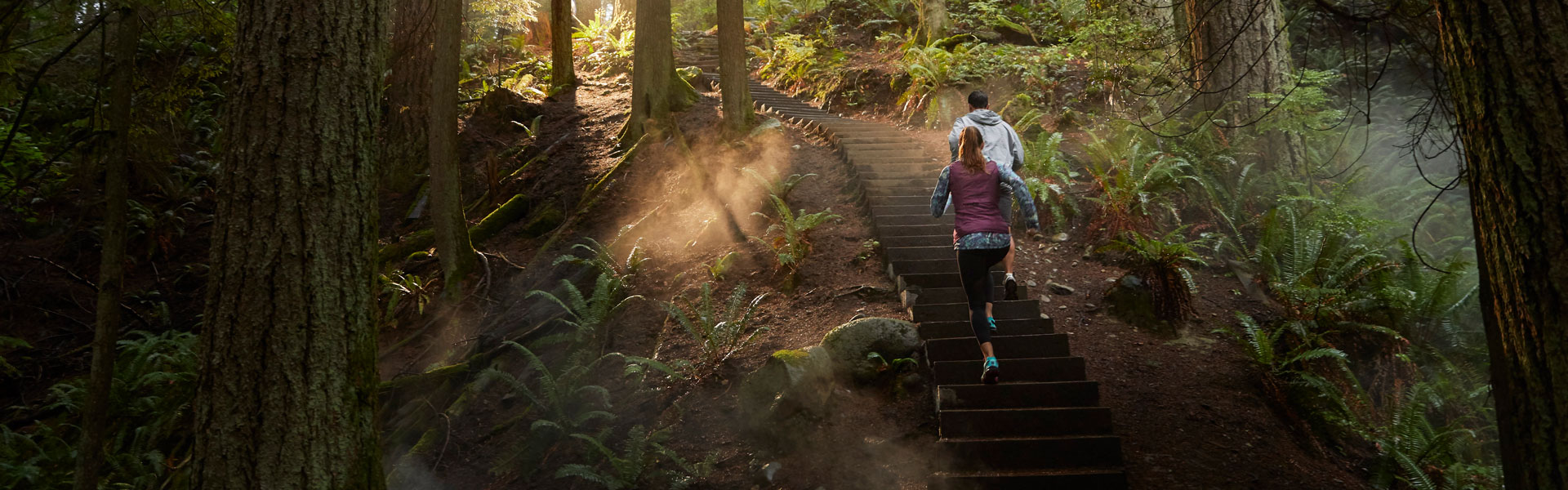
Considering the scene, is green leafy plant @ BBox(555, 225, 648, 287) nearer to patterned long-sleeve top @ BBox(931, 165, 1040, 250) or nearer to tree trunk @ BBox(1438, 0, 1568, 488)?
patterned long-sleeve top @ BBox(931, 165, 1040, 250)

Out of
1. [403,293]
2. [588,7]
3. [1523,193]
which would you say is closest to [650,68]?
[403,293]

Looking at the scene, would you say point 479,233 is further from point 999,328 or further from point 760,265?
point 999,328

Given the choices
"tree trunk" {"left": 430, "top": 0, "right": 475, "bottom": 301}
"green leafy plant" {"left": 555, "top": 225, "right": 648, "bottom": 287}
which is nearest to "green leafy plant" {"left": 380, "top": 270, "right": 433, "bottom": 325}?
"tree trunk" {"left": 430, "top": 0, "right": 475, "bottom": 301}

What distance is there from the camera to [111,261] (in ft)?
17.5

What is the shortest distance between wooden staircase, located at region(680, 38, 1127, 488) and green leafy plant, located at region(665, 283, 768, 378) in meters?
1.60

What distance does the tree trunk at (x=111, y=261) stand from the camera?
5282 millimetres

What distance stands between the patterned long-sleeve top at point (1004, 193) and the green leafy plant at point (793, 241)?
252 centimetres

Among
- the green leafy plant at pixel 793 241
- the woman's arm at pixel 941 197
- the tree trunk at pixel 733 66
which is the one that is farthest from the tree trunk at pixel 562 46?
the woman's arm at pixel 941 197

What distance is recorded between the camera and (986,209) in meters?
5.93

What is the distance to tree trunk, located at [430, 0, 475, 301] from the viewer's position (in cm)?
1031

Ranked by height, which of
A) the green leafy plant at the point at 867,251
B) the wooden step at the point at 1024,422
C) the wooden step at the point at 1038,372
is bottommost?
the wooden step at the point at 1024,422

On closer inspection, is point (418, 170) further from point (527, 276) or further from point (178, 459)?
point (178, 459)

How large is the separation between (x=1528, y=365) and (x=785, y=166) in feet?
30.2

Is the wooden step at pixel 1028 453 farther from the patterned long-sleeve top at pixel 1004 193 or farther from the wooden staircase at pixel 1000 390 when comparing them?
the patterned long-sleeve top at pixel 1004 193
